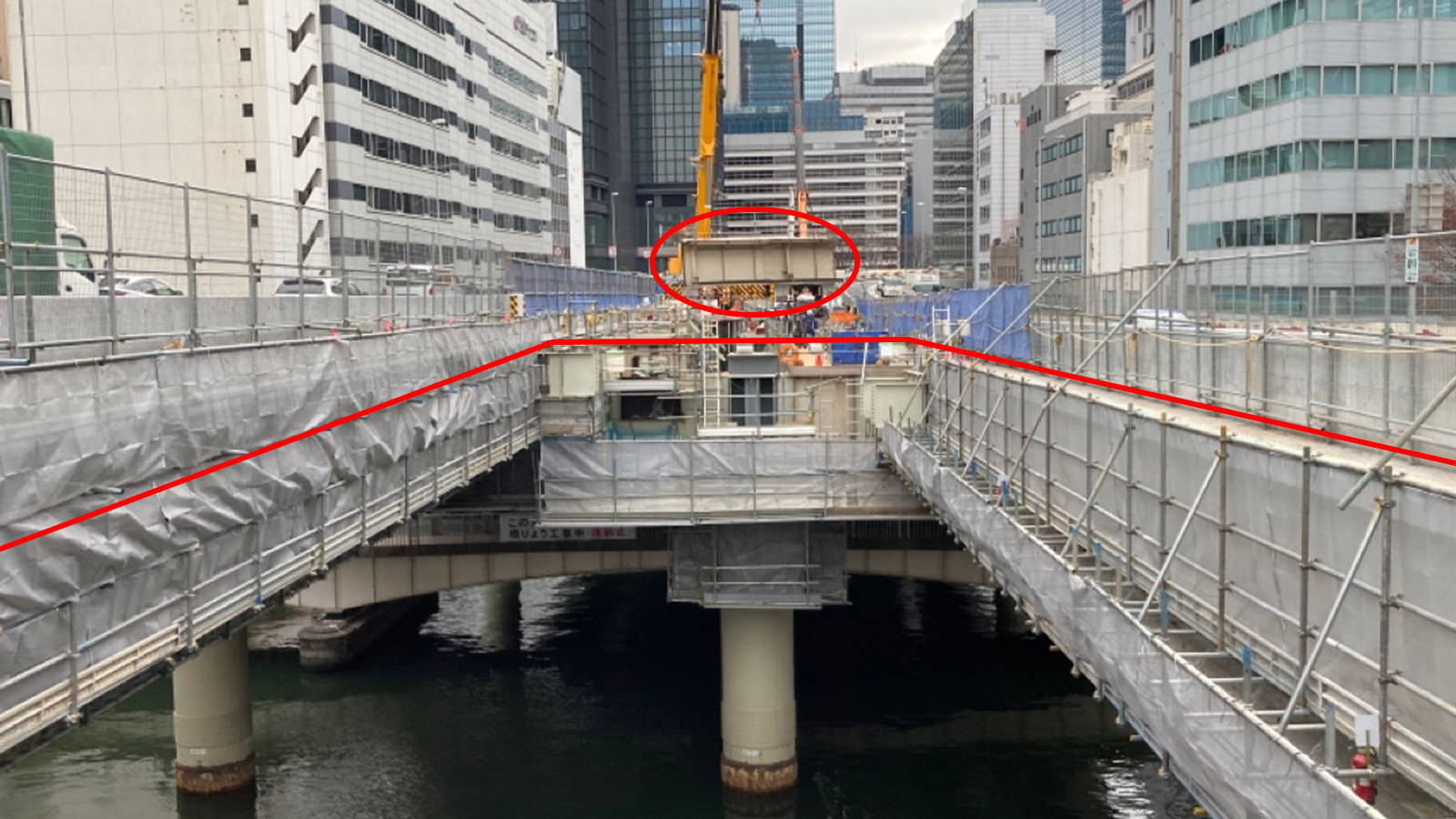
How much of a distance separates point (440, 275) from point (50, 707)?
17.6m

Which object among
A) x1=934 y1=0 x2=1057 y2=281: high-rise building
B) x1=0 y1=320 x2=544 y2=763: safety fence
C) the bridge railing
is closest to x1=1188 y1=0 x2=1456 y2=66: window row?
the bridge railing

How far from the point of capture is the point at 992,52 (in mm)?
189875

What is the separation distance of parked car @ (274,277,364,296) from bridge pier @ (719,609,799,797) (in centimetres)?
951

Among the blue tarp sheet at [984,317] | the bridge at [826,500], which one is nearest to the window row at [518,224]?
the blue tarp sheet at [984,317]

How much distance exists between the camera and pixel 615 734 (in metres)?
29.1

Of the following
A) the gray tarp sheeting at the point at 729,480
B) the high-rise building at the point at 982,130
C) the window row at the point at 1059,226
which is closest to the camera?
the gray tarp sheeting at the point at 729,480

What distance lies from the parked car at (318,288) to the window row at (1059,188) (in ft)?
225

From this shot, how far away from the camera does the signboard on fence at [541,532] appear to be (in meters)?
28.9

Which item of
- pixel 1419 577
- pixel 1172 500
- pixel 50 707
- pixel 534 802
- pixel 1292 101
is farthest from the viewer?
pixel 1292 101

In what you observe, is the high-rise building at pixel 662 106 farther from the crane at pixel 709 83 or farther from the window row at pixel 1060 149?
the crane at pixel 709 83

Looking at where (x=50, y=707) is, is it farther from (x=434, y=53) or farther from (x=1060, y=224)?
(x=1060, y=224)

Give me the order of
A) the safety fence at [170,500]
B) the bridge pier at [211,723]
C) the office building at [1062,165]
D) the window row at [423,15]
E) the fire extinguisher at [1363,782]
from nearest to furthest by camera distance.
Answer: the fire extinguisher at [1363,782]
the safety fence at [170,500]
the bridge pier at [211,723]
the window row at [423,15]
the office building at [1062,165]

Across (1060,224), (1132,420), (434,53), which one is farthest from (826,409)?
(1060,224)

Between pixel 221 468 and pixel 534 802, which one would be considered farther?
pixel 534 802
